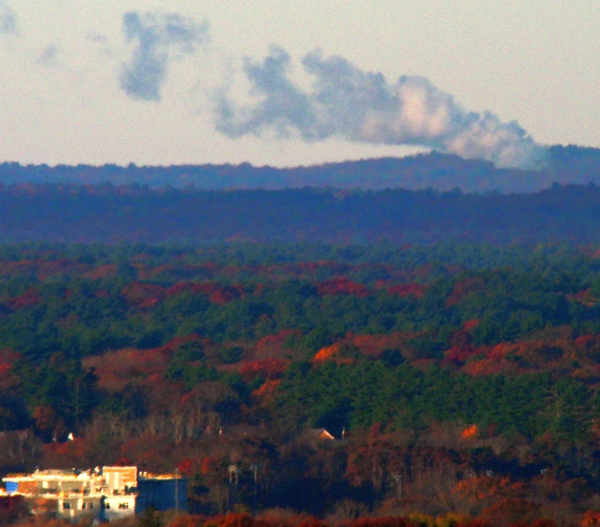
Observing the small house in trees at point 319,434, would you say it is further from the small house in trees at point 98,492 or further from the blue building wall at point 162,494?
the blue building wall at point 162,494

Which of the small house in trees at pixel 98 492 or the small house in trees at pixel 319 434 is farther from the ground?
the small house in trees at pixel 98 492

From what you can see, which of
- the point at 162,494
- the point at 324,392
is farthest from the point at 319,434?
the point at 162,494

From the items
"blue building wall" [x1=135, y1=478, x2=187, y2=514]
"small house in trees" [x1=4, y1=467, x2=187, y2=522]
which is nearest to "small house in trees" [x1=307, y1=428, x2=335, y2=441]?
"small house in trees" [x1=4, y1=467, x2=187, y2=522]

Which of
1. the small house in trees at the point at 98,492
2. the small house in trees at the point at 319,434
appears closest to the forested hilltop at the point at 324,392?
the small house in trees at the point at 319,434

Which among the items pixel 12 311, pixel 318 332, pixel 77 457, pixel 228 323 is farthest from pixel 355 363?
pixel 12 311

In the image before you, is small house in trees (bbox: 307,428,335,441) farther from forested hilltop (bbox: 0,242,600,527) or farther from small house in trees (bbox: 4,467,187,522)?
small house in trees (bbox: 4,467,187,522)

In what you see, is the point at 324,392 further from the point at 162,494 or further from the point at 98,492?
the point at 98,492

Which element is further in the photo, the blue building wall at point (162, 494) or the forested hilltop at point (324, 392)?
the forested hilltop at point (324, 392)

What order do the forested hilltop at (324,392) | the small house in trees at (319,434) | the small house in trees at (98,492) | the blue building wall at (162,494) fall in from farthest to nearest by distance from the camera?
the small house in trees at (319,434)
the forested hilltop at (324,392)
the blue building wall at (162,494)
the small house in trees at (98,492)
